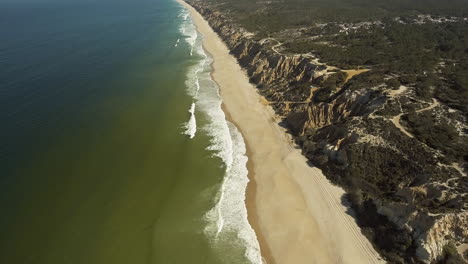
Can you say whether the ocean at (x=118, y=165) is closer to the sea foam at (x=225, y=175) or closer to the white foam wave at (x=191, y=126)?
the sea foam at (x=225, y=175)

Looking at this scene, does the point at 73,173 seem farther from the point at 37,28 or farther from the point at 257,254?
the point at 37,28

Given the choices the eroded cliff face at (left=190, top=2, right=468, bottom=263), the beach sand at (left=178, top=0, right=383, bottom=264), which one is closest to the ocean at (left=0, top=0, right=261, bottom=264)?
the beach sand at (left=178, top=0, right=383, bottom=264)

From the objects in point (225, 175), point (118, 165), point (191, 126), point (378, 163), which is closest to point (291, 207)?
point (225, 175)

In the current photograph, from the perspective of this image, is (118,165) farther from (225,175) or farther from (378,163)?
(378,163)

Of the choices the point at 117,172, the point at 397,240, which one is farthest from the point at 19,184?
the point at 397,240

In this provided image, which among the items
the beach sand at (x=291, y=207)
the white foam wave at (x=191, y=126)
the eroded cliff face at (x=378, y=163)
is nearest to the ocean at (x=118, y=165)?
the white foam wave at (x=191, y=126)

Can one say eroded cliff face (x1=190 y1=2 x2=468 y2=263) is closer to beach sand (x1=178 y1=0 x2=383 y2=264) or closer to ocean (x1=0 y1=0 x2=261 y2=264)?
beach sand (x1=178 y1=0 x2=383 y2=264)
